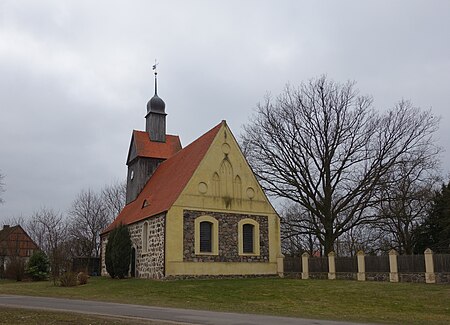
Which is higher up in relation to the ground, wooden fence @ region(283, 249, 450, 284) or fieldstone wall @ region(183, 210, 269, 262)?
fieldstone wall @ region(183, 210, 269, 262)

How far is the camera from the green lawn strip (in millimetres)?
11266

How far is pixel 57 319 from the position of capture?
1187 cm

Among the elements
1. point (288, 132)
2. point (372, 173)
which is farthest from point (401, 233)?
point (288, 132)

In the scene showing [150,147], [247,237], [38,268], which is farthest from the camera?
[150,147]

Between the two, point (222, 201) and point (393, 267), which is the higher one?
point (222, 201)

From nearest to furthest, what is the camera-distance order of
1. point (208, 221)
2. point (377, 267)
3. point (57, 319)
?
point (57, 319), point (377, 267), point (208, 221)

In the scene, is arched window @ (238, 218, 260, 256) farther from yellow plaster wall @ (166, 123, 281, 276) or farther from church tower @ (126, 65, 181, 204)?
church tower @ (126, 65, 181, 204)

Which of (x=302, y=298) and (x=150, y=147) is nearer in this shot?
(x=302, y=298)

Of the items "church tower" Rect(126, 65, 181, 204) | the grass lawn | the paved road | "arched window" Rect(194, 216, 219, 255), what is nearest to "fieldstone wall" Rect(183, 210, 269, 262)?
"arched window" Rect(194, 216, 219, 255)

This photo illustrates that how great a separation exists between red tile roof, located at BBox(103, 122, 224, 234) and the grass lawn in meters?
5.60

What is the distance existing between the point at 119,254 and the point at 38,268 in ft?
34.6

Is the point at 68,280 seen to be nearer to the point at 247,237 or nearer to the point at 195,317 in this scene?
the point at 247,237

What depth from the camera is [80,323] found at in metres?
11.2

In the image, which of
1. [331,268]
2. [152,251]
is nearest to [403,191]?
[331,268]
